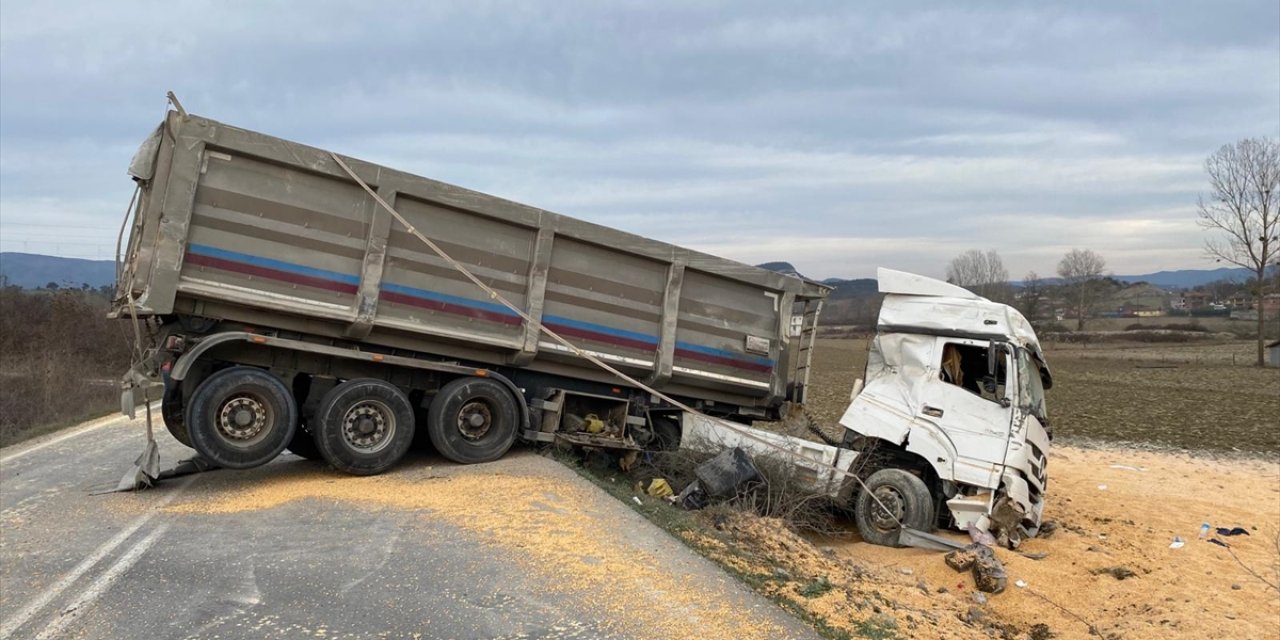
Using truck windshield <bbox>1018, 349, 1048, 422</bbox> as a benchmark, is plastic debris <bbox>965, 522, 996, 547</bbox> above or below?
below

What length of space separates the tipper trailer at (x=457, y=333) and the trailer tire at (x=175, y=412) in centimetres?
2

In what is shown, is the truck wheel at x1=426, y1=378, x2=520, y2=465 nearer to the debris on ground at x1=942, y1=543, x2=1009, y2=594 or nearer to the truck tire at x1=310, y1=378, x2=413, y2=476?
the truck tire at x1=310, y1=378, x2=413, y2=476

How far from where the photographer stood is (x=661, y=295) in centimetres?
872

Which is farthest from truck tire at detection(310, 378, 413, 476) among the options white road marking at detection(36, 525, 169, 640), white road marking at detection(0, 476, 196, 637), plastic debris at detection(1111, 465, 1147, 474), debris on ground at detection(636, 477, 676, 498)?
plastic debris at detection(1111, 465, 1147, 474)

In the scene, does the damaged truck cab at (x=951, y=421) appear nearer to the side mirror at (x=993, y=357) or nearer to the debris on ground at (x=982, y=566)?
the side mirror at (x=993, y=357)

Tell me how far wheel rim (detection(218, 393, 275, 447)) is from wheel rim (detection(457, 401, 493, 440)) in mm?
1713

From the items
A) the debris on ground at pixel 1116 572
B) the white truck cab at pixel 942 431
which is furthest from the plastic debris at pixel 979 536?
the debris on ground at pixel 1116 572

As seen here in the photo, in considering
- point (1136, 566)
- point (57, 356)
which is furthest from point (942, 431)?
point (57, 356)

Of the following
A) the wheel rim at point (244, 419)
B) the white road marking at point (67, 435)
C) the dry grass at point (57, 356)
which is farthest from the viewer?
the dry grass at point (57, 356)

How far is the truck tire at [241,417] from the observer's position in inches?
266

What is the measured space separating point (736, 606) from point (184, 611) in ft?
9.93

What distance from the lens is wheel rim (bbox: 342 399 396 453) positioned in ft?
24.0

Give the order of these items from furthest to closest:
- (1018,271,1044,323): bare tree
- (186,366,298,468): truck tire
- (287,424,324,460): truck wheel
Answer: (1018,271,1044,323): bare tree
(287,424,324,460): truck wheel
(186,366,298,468): truck tire

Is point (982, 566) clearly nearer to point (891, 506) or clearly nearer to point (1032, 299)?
point (891, 506)
